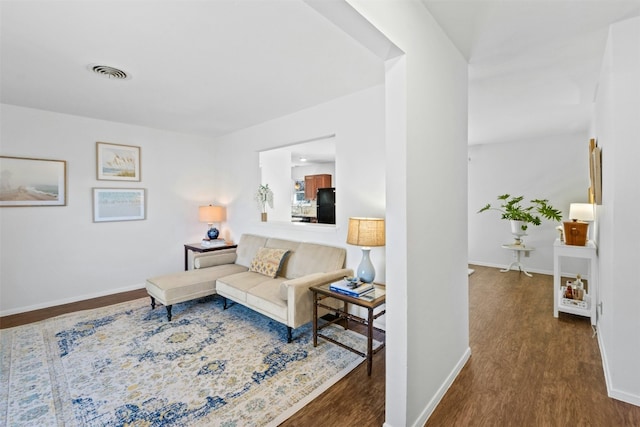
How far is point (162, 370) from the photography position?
2246 mm

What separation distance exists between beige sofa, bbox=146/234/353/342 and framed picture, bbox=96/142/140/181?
165 cm

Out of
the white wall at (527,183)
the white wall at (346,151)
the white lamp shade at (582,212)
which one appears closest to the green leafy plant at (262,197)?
the white wall at (346,151)

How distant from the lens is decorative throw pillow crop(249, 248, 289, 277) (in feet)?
11.1

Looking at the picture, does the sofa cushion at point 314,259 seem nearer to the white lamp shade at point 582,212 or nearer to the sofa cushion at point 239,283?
the sofa cushion at point 239,283

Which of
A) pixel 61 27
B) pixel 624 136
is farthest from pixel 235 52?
pixel 624 136

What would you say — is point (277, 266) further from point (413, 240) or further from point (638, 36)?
point (638, 36)

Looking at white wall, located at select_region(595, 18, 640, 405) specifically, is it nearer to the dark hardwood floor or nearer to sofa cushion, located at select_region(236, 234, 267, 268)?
the dark hardwood floor

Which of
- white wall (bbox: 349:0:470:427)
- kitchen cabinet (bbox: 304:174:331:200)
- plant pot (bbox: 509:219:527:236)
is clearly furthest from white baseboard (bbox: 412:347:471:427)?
kitchen cabinet (bbox: 304:174:331:200)

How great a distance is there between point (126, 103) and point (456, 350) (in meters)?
4.11

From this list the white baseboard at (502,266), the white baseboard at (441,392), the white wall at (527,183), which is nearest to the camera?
the white baseboard at (441,392)

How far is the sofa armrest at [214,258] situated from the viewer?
3.91 meters

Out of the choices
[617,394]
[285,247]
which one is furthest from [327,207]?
[617,394]

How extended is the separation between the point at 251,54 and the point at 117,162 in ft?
10.1

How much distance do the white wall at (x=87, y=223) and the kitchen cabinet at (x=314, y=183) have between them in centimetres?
336
